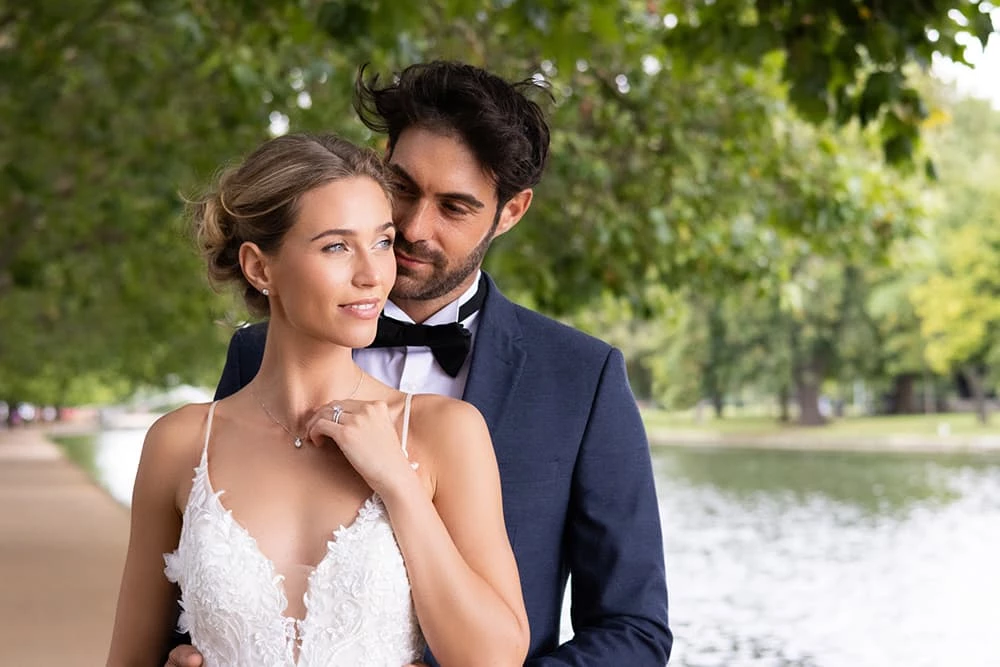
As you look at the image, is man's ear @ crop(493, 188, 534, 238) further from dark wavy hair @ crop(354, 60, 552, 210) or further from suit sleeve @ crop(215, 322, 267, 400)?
suit sleeve @ crop(215, 322, 267, 400)

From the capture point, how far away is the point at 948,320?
1889 inches

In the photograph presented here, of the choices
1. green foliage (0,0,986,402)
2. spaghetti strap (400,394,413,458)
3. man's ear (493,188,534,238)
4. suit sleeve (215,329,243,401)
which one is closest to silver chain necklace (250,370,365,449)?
spaghetti strap (400,394,413,458)

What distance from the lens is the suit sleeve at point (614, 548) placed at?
2.97m

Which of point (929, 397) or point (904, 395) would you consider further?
point (929, 397)

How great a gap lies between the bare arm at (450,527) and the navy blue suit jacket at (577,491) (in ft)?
1.16

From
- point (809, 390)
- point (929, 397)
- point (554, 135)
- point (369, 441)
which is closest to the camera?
point (369, 441)

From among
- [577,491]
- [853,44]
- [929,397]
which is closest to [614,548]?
[577,491]

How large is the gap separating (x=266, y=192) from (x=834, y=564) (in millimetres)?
18384

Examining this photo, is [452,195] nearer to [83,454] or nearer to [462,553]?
[462,553]

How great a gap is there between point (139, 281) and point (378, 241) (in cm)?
2010

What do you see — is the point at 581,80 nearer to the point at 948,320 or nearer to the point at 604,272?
the point at 604,272

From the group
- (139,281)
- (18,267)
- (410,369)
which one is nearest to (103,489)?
(139,281)

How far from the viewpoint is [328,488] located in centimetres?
264

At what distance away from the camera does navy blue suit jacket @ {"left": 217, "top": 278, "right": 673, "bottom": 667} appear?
300 centimetres
